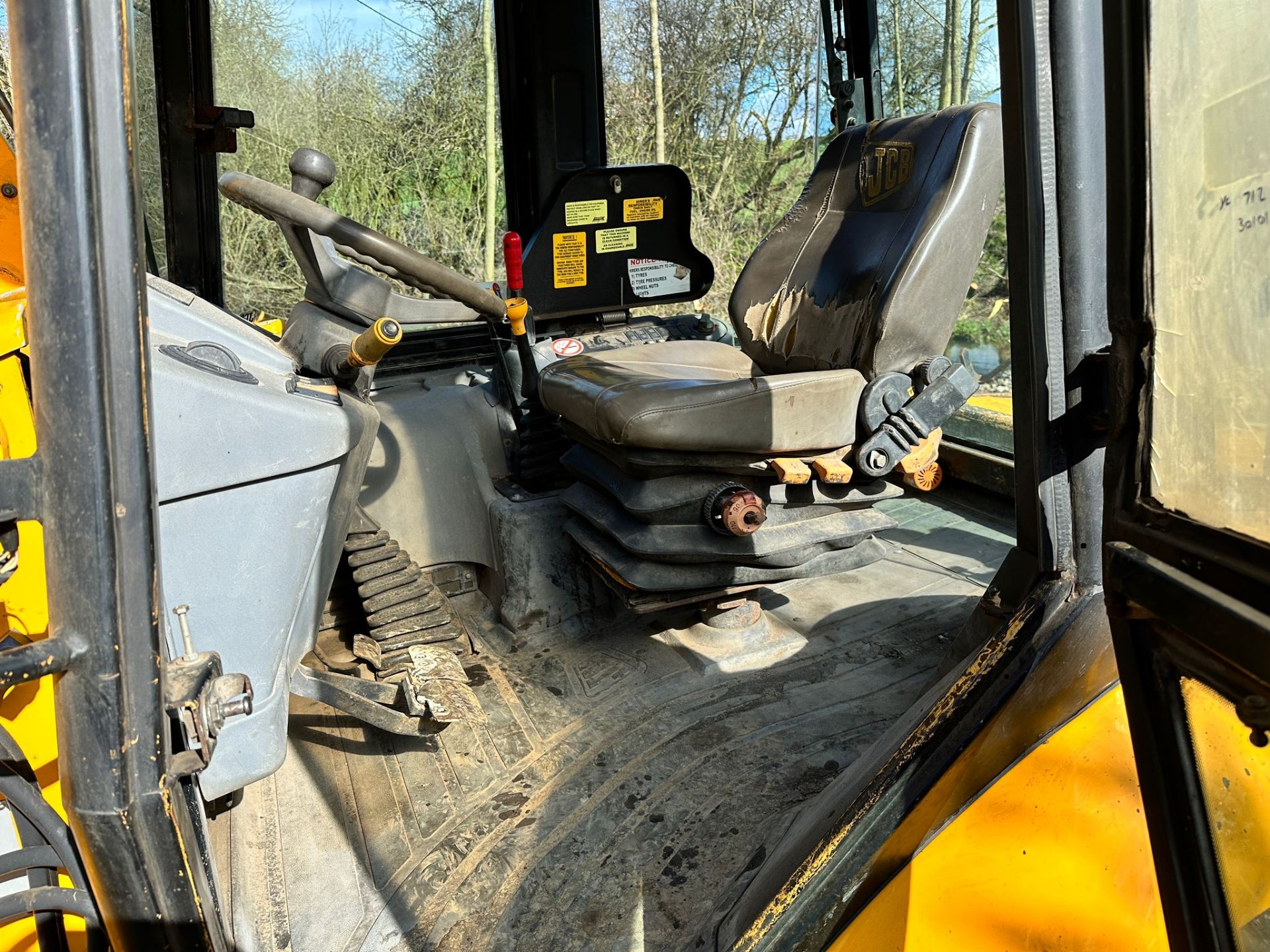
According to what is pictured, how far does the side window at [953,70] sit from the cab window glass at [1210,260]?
2370 millimetres

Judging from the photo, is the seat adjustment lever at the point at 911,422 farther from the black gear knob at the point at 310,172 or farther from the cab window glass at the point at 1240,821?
the cab window glass at the point at 1240,821

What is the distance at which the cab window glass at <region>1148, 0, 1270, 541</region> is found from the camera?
464 millimetres

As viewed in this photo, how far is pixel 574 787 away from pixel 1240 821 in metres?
1.23

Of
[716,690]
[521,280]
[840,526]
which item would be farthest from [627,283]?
[716,690]

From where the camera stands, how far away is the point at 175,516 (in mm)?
1084

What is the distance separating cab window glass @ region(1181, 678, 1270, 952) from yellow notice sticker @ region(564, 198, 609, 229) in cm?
236

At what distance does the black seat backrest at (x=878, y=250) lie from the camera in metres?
1.84

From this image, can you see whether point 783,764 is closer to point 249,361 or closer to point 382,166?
point 249,361

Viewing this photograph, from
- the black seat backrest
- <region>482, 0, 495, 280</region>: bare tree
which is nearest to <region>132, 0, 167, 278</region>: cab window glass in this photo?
<region>482, 0, 495, 280</region>: bare tree

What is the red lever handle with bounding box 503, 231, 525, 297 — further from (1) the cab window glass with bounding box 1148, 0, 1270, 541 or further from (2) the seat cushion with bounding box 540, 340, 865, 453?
(1) the cab window glass with bounding box 1148, 0, 1270, 541

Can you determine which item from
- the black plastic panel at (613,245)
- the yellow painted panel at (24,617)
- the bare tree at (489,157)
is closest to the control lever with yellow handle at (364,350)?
the yellow painted panel at (24,617)

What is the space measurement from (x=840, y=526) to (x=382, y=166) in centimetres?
237

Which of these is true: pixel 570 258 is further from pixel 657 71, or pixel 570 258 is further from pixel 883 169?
pixel 657 71

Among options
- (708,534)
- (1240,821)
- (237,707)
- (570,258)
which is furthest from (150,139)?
(1240,821)
